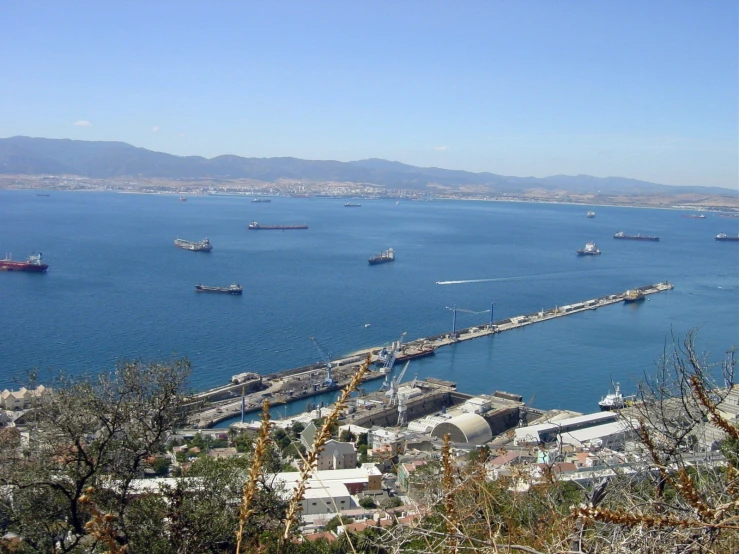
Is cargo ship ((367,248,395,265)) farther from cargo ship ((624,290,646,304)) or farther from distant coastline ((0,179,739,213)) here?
distant coastline ((0,179,739,213))

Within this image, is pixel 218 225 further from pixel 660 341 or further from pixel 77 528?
pixel 77 528

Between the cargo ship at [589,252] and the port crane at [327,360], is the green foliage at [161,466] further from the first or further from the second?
the cargo ship at [589,252]

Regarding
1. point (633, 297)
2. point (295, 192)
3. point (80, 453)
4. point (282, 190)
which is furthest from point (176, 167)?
point (80, 453)

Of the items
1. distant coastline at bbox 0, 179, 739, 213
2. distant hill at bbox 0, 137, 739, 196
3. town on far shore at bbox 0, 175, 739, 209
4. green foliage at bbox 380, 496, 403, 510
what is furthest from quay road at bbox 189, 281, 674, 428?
distant hill at bbox 0, 137, 739, 196

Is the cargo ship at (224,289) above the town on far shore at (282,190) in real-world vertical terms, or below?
below

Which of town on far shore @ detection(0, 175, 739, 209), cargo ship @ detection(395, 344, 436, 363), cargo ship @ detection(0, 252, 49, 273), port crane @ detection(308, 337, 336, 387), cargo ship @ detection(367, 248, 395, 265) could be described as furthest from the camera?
town on far shore @ detection(0, 175, 739, 209)

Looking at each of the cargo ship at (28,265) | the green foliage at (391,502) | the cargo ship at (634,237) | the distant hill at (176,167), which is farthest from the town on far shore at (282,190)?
the green foliage at (391,502)

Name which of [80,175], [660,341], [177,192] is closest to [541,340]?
[660,341]
